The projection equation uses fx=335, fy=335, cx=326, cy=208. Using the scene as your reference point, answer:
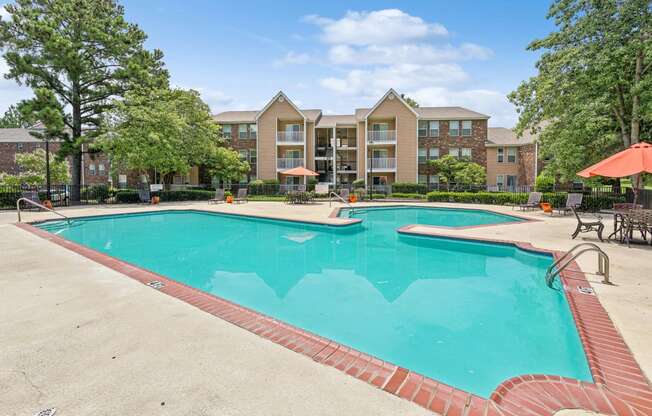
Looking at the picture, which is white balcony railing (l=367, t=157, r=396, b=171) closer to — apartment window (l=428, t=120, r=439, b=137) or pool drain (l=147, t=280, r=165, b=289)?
apartment window (l=428, t=120, r=439, b=137)

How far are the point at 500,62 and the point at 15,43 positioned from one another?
2727 cm

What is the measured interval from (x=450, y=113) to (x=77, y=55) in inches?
Result: 1178

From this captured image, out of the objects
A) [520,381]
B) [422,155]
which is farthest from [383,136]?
[520,381]

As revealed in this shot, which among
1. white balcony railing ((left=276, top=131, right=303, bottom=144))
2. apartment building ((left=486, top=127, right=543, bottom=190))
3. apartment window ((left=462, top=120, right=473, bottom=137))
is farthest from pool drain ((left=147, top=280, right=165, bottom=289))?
apartment building ((left=486, top=127, right=543, bottom=190))

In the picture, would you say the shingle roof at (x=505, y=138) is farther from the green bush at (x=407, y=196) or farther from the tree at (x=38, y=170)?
the tree at (x=38, y=170)

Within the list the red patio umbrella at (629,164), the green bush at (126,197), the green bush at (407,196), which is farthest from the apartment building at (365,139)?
the red patio umbrella at (629,164)

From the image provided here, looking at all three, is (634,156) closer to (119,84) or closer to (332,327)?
(332,327)

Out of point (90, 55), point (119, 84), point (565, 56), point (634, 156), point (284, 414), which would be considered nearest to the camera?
point (284, 414)

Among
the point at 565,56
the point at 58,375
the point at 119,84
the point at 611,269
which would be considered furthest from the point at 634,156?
the point at 119,84

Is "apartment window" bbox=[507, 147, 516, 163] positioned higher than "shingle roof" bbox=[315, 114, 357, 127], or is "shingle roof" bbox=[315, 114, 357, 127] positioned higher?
"shingle roof" bbox=[315, 114, 357, 127]

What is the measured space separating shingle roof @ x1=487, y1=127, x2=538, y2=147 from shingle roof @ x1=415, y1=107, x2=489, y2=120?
125 inches

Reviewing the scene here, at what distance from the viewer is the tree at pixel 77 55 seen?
19734mm

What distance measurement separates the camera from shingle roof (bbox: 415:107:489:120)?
31.5 metres

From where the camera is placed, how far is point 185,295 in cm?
478
